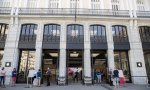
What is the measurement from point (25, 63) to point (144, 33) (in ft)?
47.7

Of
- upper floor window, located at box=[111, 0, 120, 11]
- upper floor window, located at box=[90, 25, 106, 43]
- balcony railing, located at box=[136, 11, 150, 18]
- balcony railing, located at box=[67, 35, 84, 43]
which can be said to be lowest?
balcony railing, located at box=[67, 35, 84, 43]

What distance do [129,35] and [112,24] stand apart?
94.3 inches

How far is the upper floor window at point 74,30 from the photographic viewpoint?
17.7 metres

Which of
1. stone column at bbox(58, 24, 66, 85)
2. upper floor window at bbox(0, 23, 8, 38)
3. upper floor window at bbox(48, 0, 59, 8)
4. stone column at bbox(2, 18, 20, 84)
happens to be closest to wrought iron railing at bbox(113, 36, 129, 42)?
stone column at bbox(58, 24, 66, 85)

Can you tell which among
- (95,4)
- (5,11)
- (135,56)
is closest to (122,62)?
(135,56)

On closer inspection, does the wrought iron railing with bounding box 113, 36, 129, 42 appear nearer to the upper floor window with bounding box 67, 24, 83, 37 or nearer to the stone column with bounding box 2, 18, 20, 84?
the upper floor window with bounding box 67, 24, 83, 37

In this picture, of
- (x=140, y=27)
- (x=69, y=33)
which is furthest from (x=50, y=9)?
(x=140, y=27)

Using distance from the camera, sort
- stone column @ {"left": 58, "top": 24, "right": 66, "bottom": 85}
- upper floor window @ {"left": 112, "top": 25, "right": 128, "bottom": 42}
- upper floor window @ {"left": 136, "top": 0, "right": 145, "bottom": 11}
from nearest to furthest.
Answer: stone column @ {"left": 58, "top": 24, "right": 66, "bottom": 85} < upper floor window @ {"left": 112, "top": 25, "right": 128, "bottom": 42} < upper floor window @ {"left": 136, "top": 0, "right": 145, "bottom": 11}

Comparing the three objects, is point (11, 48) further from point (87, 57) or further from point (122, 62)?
point (122, 62)

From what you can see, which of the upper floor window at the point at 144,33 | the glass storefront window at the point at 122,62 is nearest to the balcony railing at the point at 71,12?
the upper floor window at the point at 144,33

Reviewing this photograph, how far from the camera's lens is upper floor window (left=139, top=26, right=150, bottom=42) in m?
17.9

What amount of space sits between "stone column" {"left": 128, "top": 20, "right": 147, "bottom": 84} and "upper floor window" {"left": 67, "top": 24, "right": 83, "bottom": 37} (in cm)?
589

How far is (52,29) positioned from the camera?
58.5 ft

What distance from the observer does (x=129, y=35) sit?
703 inches
